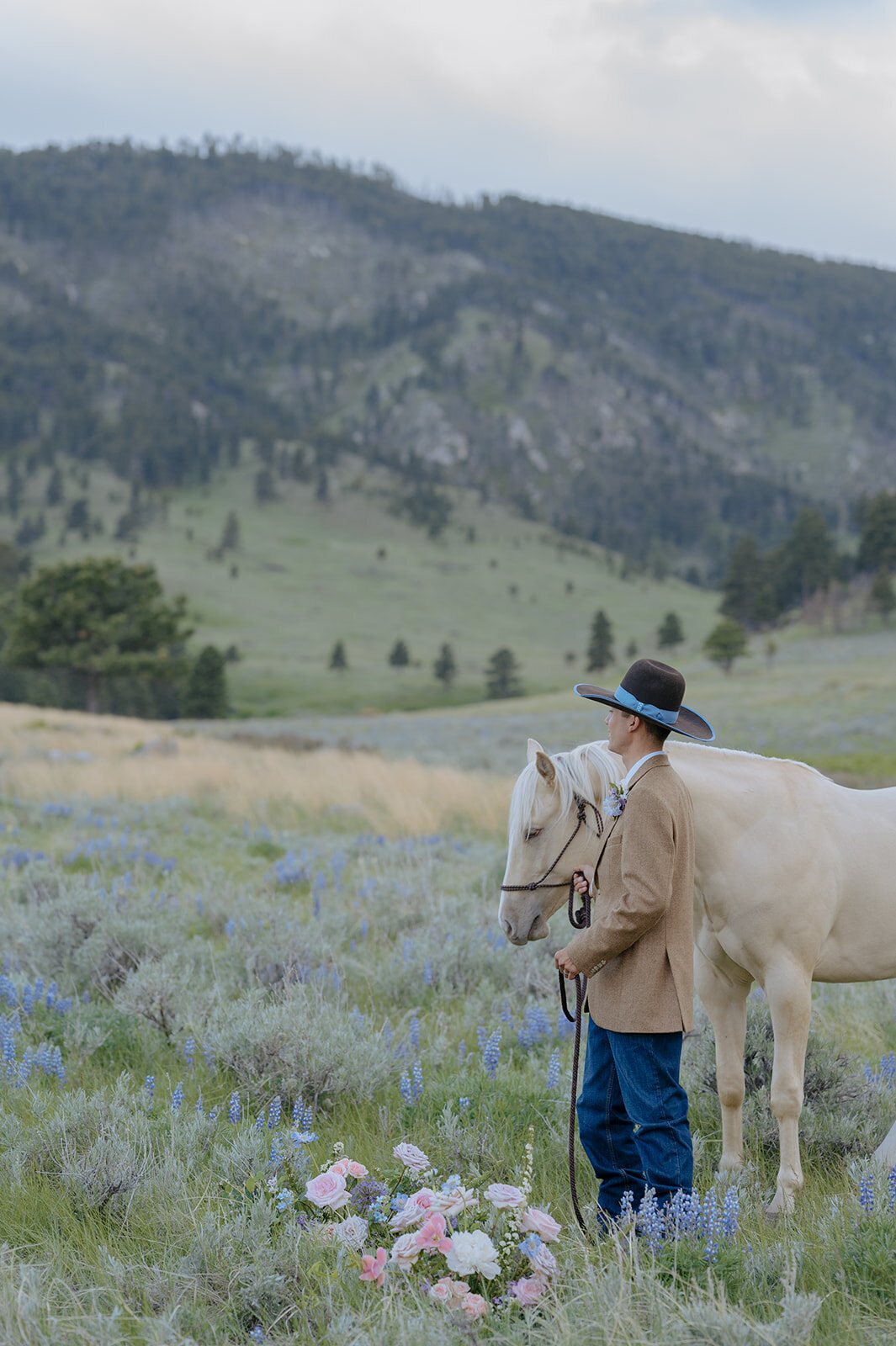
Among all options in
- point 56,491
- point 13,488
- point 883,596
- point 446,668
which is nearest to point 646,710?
point 883,596

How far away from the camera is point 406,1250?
2607 millimetres

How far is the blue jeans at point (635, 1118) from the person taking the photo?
3316 millimetres

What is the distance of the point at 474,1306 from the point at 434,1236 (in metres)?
0.20

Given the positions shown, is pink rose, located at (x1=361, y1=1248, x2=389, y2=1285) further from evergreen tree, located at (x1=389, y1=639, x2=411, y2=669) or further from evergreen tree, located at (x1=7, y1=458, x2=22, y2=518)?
evergreen tree, located at (x1=7, y1=458, x2=22, y2=518)

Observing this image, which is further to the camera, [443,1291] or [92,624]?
[92,624]

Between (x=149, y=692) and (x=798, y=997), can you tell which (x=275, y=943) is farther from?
(x=149, y=692)

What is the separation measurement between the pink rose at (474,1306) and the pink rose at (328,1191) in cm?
49

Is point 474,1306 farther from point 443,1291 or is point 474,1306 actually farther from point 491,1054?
point 491,1054

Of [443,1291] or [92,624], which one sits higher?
[443,1291]

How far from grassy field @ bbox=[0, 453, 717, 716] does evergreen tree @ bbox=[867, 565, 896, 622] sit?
902 inches

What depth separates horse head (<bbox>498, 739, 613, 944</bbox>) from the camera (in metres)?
3.60

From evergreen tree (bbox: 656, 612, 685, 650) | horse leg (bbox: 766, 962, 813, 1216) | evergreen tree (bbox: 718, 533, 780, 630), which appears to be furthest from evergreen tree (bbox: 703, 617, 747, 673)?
horse leg (bbox: 766, 962, 813, 1216)

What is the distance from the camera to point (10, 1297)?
9.07 ft


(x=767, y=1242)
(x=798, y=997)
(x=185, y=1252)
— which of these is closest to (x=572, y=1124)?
(x=767, y=1242)
